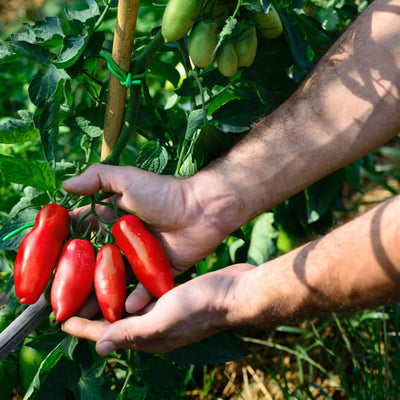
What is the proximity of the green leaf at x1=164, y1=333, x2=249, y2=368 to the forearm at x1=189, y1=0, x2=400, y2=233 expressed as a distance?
0.85ft

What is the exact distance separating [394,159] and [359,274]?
65.9 inches

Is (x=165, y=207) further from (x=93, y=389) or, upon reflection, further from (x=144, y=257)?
(x=93, y=389)

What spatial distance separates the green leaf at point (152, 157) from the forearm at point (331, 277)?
30cm

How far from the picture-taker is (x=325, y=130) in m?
1.25

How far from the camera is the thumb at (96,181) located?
3.53 ft

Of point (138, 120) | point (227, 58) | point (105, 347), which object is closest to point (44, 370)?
point (105, 347)

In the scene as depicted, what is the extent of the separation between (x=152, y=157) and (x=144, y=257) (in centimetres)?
23

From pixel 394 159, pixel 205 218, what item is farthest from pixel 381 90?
pixel 394 159

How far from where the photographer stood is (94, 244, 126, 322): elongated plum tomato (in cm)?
103

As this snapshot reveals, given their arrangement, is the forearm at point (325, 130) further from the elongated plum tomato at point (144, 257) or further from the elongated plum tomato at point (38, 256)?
the elongated plum tomato at point (38, 256)

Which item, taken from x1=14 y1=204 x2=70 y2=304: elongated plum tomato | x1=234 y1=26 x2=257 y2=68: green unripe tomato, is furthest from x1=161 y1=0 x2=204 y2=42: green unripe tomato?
x1=14 y1=204 x2=70 y2=304: elongated plum tomato

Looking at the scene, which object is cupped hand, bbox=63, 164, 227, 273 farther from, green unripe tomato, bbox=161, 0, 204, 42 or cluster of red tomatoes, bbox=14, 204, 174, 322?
A: green unripe tomato, bbox=161, 0, 204, 42

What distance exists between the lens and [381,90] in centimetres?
124

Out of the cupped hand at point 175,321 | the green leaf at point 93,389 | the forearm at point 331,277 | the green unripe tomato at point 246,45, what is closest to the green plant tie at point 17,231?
the cupped hand at point 175,321
